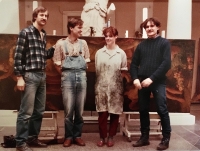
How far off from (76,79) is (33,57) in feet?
2.05

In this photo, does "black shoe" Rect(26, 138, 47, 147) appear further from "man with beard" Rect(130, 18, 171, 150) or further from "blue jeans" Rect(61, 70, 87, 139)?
"man with beard" Rect(130, 18, 171, 150)

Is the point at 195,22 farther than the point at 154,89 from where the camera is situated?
Yes

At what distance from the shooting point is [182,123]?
18.6 feet

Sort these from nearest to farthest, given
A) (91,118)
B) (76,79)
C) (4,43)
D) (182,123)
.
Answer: (76,79), (4,43), (91,118), (182,123)

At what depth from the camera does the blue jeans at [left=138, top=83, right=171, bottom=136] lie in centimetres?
381

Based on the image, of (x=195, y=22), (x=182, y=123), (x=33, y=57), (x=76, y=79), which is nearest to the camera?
(x=33, y=57)

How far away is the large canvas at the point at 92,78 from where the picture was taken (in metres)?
4.62

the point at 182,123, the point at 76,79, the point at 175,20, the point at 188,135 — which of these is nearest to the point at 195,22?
the point at 175,20

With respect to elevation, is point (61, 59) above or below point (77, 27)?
below

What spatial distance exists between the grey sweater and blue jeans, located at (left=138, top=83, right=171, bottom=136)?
131mm

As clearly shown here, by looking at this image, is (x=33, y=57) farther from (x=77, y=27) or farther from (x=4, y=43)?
(x=4, y=43)

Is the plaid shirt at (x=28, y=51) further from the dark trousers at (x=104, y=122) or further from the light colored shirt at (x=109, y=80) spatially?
the dark trousers at (x=104, y=122)

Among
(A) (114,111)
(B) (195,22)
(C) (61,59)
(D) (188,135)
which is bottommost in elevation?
(D) (188,135)

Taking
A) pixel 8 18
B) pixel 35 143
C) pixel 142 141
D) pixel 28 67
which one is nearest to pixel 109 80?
pixel 142 141
